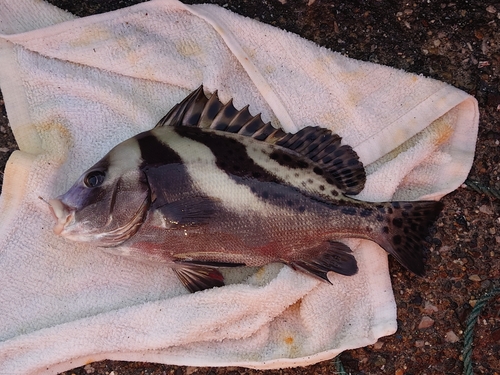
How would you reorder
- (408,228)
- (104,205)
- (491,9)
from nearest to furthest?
(104,205), (408,228), (491,9)

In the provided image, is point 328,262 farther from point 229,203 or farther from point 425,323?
A: point 425,323

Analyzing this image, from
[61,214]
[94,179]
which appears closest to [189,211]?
[94,179]

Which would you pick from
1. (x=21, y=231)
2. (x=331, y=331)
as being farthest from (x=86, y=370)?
(x=331, y=331)

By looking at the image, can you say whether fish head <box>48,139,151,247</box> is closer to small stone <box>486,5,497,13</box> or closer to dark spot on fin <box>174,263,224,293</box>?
dark spot on fin <box>174,263,224,293</box>

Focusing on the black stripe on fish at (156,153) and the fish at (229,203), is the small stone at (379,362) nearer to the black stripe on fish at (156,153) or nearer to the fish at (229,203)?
the fish at (229,203)

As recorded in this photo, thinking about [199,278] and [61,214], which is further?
[199,278]

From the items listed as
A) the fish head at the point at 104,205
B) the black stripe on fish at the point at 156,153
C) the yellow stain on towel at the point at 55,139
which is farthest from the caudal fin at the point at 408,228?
the yellow stain on towel at the point at 55,139
